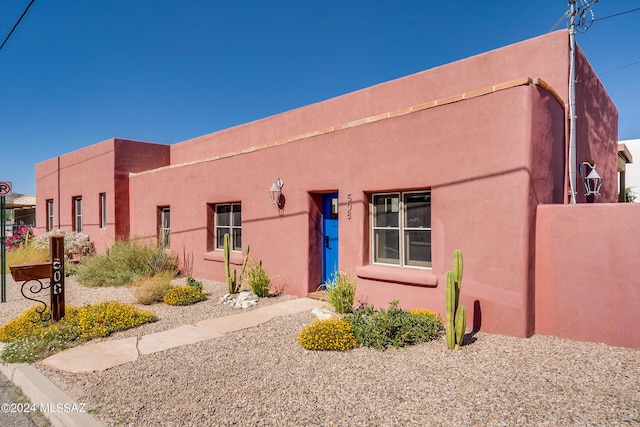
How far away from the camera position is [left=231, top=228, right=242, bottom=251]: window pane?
33.3 ft

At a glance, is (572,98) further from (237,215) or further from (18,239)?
(18,239)

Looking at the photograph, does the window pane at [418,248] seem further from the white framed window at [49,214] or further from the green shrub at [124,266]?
the white framed window at [49,214]

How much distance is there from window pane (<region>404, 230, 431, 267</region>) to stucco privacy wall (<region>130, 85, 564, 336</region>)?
0.23 metres

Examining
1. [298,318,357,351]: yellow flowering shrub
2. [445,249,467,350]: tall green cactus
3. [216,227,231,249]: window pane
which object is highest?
[216,227,231,249]: window pane

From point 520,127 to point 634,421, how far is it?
11.8 feet

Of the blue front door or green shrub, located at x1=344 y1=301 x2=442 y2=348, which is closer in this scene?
green shrub, located at x1=344 y1=301 x2=442 y2=348

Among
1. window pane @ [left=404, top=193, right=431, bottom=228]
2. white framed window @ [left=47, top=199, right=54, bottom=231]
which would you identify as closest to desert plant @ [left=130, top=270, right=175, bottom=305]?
window pane @ [left=404, top=193, right=431, bottom=228]

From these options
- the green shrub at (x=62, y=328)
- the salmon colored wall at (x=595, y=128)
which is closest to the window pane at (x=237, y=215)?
the green shrub at (x=62, y=328)

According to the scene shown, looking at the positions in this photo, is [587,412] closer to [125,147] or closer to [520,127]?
[520,127]

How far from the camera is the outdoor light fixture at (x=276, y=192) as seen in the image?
862 centimetres

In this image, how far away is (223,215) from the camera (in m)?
10.7

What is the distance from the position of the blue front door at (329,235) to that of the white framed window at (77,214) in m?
13.2

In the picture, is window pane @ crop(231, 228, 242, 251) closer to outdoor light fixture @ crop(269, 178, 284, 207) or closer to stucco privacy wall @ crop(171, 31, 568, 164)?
outdoor light fixture @ crop(269, 178, 284, 207)

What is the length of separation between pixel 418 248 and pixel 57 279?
6.06 meters
